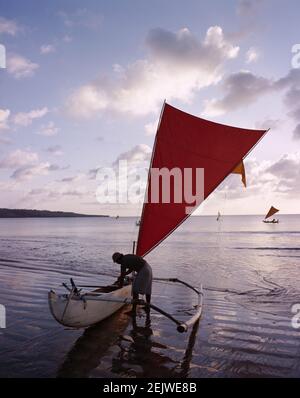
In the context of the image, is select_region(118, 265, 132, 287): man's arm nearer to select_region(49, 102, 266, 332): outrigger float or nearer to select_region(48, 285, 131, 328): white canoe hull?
select_region(48, 285, 131, 328): white canoe hull

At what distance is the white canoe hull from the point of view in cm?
890

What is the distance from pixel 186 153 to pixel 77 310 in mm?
7145

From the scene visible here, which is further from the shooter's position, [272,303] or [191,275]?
[191,275]

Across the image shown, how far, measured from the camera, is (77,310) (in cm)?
938

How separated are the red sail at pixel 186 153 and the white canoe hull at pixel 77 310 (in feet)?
9.75

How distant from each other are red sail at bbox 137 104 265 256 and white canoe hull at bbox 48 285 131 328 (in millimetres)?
2971

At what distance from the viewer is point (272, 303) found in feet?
49.3

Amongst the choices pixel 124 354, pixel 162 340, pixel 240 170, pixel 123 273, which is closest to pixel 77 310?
pixel 124 354

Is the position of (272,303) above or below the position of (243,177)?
below

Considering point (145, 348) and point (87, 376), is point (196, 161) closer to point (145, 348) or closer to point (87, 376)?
point (145, 348)

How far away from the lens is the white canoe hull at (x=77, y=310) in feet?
29.2

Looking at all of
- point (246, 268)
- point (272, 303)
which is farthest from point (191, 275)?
point (272, 303)

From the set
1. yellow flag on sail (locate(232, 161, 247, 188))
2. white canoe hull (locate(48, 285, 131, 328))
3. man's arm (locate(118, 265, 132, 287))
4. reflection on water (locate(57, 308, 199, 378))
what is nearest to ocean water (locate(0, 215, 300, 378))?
reflection on water (locate(57, 308, 199, 378))

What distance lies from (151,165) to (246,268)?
17.4 metres
